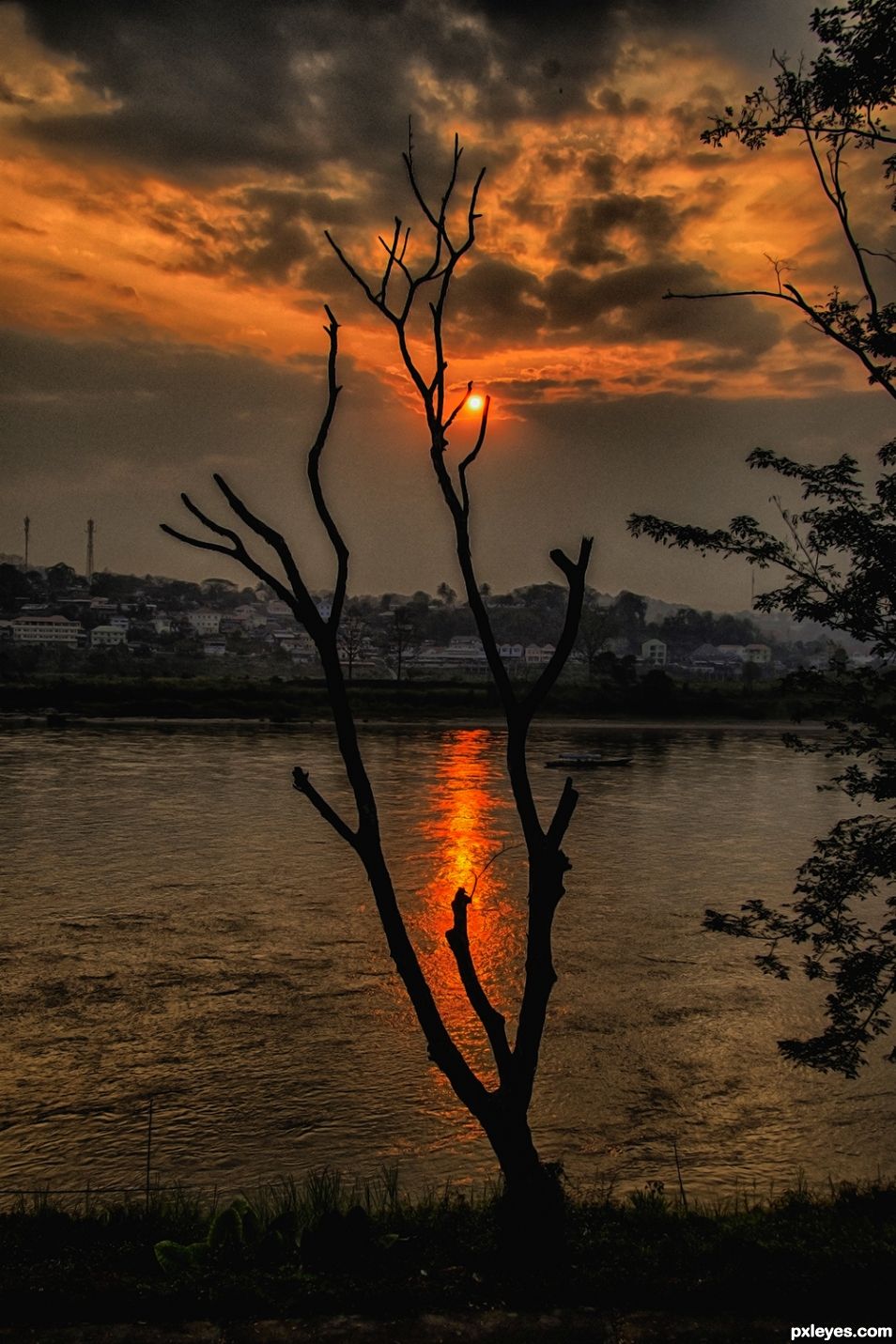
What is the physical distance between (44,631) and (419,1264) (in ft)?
667

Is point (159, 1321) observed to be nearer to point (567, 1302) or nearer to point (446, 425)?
point (567, 1302)

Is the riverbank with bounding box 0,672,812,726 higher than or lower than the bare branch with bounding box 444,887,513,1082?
lower

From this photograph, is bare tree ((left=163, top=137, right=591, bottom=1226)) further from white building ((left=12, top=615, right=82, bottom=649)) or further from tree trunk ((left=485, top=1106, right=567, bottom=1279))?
white building ((left=12, top=615, right=82, bottom=649))

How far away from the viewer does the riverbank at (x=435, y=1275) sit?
6.36 meters

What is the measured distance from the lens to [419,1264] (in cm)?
718

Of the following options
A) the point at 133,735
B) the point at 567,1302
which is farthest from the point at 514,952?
the point at 133,735

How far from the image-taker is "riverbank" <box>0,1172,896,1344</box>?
6355 millimetres

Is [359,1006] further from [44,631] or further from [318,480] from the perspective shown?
[44,631]

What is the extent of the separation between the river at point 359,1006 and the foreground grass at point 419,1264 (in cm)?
359

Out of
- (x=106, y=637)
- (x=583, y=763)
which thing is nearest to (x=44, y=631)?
(x=106, y=637)

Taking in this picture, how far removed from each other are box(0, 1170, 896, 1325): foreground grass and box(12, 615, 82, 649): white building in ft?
634

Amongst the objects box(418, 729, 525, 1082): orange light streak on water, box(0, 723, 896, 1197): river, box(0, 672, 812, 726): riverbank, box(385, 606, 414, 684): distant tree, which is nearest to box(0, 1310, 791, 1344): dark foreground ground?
box(0, 723, 896, 1197): river

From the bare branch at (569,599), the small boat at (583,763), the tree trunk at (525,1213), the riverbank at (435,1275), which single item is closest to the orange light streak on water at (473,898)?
the small boat at (583,763)

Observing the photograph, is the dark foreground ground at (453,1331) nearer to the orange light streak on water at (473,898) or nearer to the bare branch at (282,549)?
the bare branch at (282,549)
